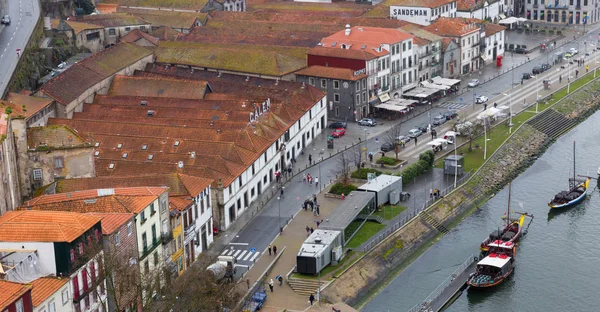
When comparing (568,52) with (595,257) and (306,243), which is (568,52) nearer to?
(595,257)

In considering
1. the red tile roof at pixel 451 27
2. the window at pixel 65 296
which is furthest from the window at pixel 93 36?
the window at pixel 65 296

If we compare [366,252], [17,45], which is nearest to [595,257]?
[366,252]

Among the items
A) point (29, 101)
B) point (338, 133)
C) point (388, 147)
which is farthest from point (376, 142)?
point (29, 101)

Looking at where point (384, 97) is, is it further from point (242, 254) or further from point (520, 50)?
point (242, 254)

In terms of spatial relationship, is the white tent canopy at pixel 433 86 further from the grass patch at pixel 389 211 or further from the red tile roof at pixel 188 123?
the grass patch at pixel 389 211

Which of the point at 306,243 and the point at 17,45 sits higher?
the point at 17,45
